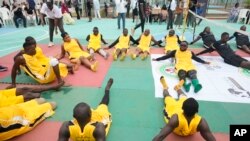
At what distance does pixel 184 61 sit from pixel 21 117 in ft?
13.9

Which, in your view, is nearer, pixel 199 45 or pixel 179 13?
pixel 199 45

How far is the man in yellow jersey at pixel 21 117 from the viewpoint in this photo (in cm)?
344

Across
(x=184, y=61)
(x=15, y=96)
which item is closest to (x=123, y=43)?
(x=184, y=61)

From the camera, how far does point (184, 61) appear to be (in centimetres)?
604

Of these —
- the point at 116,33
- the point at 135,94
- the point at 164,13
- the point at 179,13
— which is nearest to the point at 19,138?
the point at 135,94

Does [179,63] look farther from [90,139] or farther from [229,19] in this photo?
[229,19]

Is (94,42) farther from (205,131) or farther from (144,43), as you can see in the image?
(205,131)

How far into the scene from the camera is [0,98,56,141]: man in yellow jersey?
3.44 m

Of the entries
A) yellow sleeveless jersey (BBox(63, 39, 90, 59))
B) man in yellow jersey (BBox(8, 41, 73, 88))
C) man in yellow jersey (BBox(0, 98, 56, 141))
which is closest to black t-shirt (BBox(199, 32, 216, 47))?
yellow sleeveless jersey (BBox(63, 39, 90, 59))

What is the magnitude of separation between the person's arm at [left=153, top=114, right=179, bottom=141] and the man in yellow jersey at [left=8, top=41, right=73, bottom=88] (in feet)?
9.94

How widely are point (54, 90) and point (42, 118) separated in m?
1.27

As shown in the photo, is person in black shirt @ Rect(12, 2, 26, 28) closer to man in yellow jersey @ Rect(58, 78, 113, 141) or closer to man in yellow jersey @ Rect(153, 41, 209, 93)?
man in yellow jersey @ Rect(153, 41, 209, 93)

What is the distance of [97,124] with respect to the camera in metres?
3.03

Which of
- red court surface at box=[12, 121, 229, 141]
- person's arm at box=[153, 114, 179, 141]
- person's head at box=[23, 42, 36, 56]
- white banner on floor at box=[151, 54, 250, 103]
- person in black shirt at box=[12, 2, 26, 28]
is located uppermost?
person in black shirt at box=[12, 2, 26, 28]
